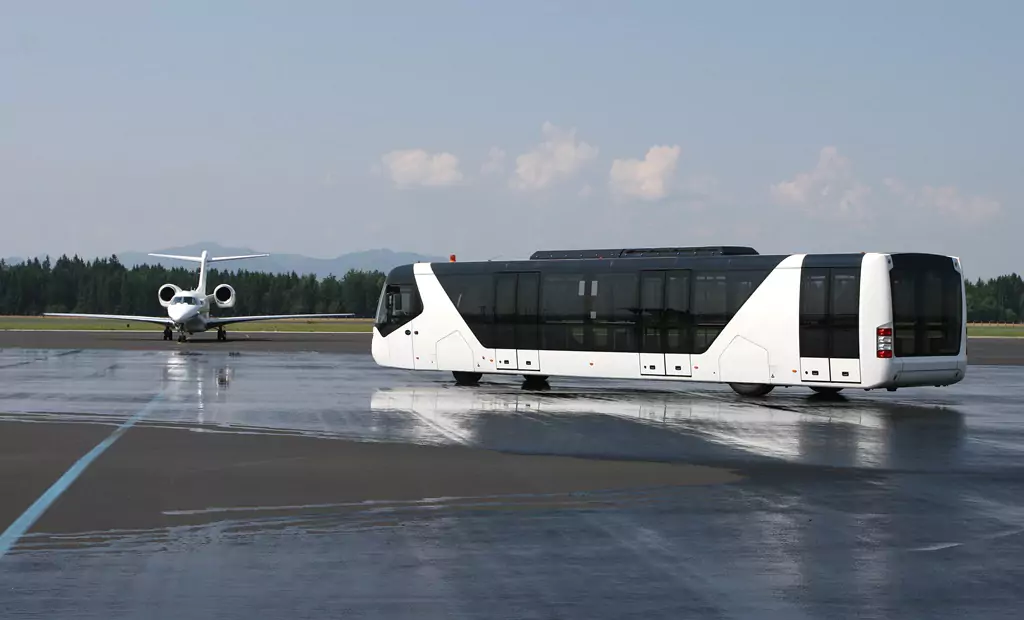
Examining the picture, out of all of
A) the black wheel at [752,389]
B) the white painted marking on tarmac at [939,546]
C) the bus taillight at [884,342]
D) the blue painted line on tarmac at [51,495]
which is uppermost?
the bus taillight at [884,342]

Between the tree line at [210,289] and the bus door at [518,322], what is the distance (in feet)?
489

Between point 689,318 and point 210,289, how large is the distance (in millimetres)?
152146

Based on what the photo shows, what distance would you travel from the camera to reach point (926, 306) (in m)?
24.5

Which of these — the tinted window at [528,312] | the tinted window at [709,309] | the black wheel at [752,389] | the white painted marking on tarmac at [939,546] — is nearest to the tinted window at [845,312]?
the tinted window at [709,309]

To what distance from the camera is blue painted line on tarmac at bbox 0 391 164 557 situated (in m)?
9.43

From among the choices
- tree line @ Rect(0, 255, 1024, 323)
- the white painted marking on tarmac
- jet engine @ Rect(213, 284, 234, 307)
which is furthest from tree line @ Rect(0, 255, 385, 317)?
the white painted marking on tarmac

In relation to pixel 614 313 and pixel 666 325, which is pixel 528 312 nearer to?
pixel 614 313

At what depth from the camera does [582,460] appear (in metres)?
14.8

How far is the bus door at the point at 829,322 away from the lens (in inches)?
949

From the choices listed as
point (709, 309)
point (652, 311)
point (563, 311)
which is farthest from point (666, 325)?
point (563, 311)

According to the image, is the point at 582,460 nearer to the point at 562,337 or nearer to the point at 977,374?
the point at 562,337

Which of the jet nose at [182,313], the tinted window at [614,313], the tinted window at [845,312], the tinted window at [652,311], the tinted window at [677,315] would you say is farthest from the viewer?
the jet nose at [182,313]

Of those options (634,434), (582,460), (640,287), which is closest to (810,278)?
(640,287)

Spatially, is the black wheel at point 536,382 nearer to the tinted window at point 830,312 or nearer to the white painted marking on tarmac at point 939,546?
the tinted window at point 830,312
